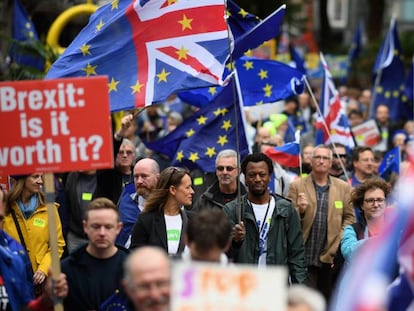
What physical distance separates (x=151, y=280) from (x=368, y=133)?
1176cm

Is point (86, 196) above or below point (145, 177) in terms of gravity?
below

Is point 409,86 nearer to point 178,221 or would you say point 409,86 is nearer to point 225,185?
point 225,185

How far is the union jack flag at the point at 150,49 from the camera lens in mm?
10375

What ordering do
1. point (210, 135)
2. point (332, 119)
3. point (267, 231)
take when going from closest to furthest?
point (267, 231) < point (210, 135) < point (332, 119)

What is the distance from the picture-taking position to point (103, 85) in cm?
757

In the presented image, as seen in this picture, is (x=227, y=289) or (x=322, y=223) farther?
(x=322, y=223)

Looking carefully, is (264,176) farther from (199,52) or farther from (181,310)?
(181,310)

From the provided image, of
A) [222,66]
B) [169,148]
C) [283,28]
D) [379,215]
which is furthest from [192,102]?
[283,28]

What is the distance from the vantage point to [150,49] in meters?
10.6

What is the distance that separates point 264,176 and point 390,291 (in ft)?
10.6

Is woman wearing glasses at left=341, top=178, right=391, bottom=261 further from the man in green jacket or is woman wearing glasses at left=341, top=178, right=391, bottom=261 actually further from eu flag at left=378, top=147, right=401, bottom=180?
eu flag at left=378, top=147, right=401, bottom=180

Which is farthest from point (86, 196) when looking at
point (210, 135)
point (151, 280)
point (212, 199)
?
point (151, 280)

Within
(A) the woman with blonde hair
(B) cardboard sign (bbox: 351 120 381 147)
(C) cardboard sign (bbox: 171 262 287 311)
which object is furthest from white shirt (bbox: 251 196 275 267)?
(B) cardboard sign (bbox: 351 120 381 147)

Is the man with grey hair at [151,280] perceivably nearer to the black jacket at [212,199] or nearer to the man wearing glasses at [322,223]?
the black jacket at [212,199]
